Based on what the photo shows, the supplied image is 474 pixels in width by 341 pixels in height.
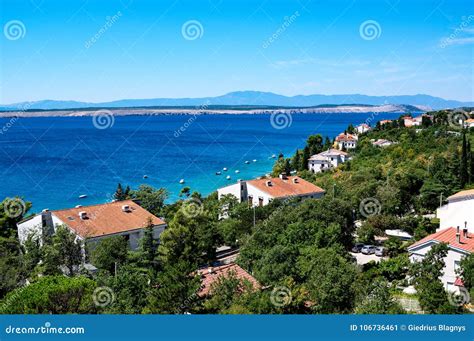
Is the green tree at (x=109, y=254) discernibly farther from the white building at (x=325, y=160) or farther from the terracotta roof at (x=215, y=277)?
the white building at (x=325, y=160)

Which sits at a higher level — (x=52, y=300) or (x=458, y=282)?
(x=52, y=300)

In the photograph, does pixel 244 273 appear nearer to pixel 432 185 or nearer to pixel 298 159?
pixel 432 185

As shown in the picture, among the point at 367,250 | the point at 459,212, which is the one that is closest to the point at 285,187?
the point at 367,250

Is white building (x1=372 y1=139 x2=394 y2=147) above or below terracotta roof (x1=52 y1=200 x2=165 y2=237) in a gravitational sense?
above

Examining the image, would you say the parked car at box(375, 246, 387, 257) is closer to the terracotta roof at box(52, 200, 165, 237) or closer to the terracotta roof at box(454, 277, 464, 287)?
the terracotta roof at box(454, 277, 464, 287)

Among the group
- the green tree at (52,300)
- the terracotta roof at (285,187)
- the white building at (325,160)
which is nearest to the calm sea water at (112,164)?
the terracotta roof at (285,187)

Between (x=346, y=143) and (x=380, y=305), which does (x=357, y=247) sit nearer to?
(x=380, y=305)

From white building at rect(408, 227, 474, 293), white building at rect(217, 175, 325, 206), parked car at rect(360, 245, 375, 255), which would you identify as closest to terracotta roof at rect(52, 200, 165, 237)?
white building at rect(217, 175, 325, 206)
